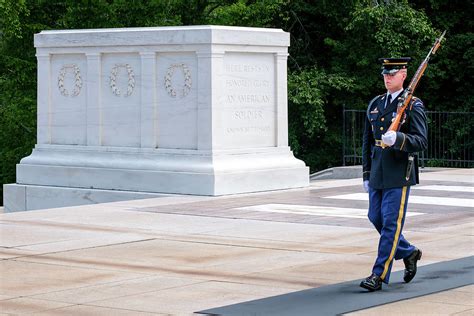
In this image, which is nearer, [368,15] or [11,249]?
[11,249]

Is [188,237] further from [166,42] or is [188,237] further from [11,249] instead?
[166,42]

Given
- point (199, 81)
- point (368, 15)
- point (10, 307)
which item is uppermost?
point (368, 15)

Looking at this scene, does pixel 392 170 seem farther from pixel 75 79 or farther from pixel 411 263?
pixel 75 79

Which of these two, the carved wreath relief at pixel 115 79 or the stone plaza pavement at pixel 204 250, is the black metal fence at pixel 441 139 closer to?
the carved wreath relief at pixel 115 79

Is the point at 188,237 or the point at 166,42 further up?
the point at 166,42

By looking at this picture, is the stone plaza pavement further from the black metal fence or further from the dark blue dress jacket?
the black metal fence

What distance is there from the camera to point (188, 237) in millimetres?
12227

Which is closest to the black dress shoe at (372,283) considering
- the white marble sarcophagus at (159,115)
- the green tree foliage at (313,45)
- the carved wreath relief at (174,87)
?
the white marble sarcophagus at (159,115)

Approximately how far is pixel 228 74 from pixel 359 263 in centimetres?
744

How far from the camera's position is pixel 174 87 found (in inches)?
690

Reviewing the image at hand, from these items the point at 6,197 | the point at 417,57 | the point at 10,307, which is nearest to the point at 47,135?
the point at 6,197

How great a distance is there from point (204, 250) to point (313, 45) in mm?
25356

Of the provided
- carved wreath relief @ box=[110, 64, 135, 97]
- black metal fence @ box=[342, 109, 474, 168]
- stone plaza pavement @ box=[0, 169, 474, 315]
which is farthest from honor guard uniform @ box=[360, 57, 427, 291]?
black metal fence @ box=[342, 109, 474, 168]

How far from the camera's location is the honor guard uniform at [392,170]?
8742 mm
